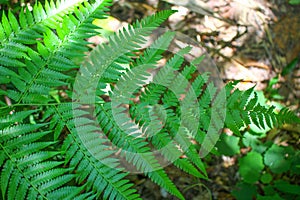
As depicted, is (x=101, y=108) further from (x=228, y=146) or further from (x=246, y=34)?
(x=246, y=34)

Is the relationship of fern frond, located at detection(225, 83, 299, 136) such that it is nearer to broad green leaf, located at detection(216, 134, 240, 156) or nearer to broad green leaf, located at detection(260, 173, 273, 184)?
broad green leaf, located at detection(216, 134, 240, 156)

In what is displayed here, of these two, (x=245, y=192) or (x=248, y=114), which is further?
(x=245, y=192)

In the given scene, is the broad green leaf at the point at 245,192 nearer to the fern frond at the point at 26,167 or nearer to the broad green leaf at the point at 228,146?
the broad green leaf at the point at 228,146

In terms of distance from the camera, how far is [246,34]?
130 inches

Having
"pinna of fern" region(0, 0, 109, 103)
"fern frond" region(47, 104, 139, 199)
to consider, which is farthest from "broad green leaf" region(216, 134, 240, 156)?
"pinna of fern" region(0, 0, 109, 103)

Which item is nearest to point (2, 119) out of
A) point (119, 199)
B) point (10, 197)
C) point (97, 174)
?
point (10, 197)

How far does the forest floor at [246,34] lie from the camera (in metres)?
3.12

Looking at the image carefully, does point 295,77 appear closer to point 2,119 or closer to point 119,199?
point 119,199

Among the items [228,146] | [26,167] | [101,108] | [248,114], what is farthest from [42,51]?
[228,146]

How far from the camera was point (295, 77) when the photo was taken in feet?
10.6

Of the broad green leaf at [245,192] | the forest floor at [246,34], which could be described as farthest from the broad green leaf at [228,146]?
the forest floor at [246,34]

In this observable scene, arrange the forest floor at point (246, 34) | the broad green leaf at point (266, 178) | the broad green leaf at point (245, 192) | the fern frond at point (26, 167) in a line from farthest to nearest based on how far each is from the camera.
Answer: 1. the forest floor at point (246, 34)
2. the broad green leaf at point (266, 178)
3. the broad green leaf at point (245, 192)
4. the fern frond at point (26, 167)

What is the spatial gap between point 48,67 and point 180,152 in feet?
2.19

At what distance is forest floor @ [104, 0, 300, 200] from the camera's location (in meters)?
3.12
